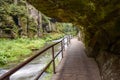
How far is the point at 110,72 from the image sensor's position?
6.01 meters

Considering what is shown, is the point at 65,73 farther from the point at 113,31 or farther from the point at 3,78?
the point at 3,78

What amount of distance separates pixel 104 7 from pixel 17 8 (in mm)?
28639

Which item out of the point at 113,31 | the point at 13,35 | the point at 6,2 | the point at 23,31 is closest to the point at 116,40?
the point at 113,31

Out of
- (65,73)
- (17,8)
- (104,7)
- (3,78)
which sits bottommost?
(65,73)

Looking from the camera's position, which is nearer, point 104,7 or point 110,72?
point 104,7

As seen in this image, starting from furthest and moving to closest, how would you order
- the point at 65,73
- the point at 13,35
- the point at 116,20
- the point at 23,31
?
the point at 23,31, the point at 13,35, the point at 65,73, the point at 116,20

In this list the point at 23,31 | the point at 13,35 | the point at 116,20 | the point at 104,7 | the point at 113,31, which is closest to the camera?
the point at 104,7

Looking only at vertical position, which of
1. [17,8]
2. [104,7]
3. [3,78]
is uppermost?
[17,8]

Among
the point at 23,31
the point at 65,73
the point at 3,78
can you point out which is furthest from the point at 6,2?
the point at 3,78

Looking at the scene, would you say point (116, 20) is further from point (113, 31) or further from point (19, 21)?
point (19, 21)

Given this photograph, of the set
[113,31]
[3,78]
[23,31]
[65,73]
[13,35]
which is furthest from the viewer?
[23,31]

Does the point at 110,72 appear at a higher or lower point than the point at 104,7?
lower

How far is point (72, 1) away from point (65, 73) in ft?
7.47

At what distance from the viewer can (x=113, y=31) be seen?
644cm
